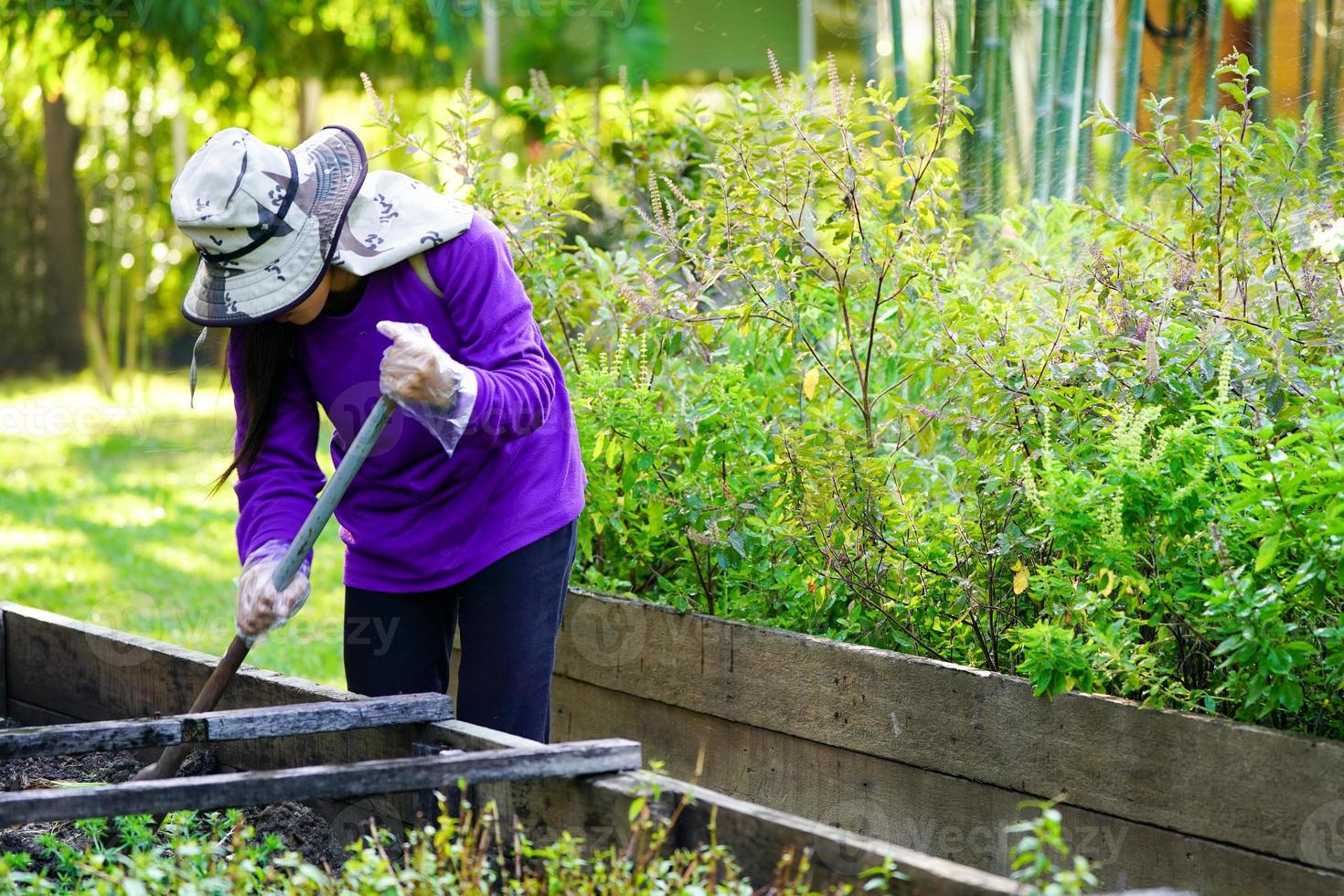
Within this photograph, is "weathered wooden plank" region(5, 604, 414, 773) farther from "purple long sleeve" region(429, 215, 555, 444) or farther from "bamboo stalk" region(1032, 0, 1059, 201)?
"bamboo stalk" region(1032, 0, 1059, 201)

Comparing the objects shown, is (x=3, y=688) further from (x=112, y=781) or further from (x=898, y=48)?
(x=898, y=48)

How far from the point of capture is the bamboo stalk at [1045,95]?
4.61 metres

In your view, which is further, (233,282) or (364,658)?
(364,658)

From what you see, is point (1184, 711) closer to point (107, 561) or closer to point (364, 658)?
point (364, 658)

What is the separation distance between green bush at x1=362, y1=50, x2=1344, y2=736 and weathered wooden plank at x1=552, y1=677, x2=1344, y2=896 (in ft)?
0.81

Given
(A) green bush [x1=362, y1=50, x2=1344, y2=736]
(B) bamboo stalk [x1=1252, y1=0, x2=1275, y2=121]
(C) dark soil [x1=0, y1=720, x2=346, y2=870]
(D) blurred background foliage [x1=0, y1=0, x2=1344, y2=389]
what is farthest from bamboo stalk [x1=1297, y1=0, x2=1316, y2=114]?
(D) blurred background foliage [x1=0, y1=0, x2=1344, y2=389]

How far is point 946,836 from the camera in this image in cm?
273

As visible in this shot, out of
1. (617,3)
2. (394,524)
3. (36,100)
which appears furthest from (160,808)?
(36,100)

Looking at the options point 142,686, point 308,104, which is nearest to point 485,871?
point 142,686

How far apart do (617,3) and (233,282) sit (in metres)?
11.4

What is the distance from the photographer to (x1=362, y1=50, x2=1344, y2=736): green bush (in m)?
2.38

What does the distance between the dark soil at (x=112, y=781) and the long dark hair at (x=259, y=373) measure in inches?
23.7

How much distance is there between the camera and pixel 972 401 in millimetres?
2889

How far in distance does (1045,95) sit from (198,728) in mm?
3402
